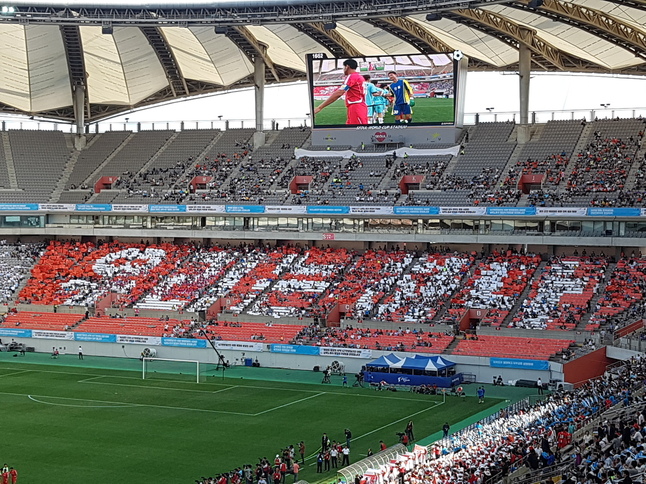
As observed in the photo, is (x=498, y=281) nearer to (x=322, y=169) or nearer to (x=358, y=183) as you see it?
(x=358, y=183)

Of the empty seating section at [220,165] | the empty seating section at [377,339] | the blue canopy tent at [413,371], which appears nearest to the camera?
the blue canopy tent at [413,371]

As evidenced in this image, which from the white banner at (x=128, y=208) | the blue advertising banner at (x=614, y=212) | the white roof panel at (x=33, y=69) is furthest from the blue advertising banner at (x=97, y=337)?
the blue advertising banner at (x=614, y=212)

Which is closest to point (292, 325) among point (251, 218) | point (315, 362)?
point (315, 362)

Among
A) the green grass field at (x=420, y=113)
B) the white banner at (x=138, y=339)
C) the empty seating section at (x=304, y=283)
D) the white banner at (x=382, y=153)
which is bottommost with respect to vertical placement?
the white banner at (x=138, y=339)

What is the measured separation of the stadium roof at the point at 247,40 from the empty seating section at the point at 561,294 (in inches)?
592

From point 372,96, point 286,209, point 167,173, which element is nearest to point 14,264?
point 167,173

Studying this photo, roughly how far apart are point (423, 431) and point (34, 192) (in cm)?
5005

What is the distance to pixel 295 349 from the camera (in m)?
58.5

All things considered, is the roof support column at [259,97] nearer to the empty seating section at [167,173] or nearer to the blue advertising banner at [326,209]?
the empty seating section at [167,173]

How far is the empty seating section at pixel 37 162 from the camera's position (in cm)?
8038

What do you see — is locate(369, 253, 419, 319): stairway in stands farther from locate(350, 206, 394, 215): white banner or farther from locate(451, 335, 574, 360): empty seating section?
locate(451, 335, 574, 360): empty seating section

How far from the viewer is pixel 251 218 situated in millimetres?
73375

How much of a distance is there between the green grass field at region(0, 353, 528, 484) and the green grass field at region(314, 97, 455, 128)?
24519 mm

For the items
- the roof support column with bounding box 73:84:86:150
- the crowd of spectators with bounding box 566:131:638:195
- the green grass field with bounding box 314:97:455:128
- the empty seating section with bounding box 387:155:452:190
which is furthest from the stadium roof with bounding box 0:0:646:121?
the empty seating section with bounding box 387:155:452:190
